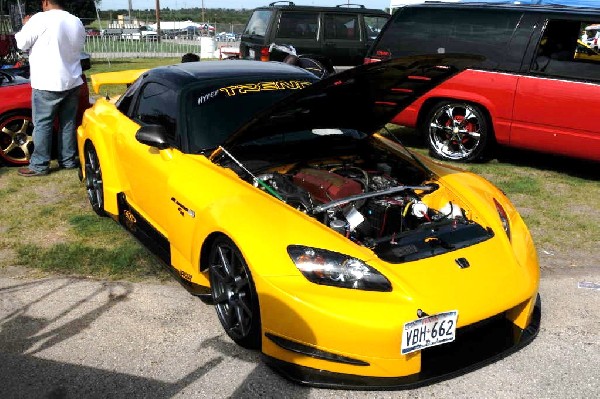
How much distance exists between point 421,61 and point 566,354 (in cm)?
182

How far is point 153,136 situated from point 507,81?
4.40 meters

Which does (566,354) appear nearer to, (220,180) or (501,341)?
(501,341)

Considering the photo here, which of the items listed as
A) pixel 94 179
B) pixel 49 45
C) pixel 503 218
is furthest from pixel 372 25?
pixel 503 218

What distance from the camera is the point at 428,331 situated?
2.70m

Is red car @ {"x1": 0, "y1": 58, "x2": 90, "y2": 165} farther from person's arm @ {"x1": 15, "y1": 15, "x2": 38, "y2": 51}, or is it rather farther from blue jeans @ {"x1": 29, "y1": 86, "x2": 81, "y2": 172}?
person's arm @ {"x1": 15, "y1": 15, "x2": 38, "y2": 51}

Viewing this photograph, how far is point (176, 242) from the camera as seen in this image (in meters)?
3.71

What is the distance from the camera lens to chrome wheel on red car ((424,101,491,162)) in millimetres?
6918

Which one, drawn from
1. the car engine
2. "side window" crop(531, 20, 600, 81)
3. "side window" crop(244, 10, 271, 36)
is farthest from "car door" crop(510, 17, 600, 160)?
"side window" crop(244, 10, 271, 36)

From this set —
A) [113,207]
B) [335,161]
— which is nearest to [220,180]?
[335,161]

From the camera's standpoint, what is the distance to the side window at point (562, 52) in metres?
6.32

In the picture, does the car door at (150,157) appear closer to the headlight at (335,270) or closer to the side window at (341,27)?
the headlight at (335,270)

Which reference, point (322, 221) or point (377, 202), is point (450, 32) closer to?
point (377, 202)

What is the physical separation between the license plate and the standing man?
197 inches

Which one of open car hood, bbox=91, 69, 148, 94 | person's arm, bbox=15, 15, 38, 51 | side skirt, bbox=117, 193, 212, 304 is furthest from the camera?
person's arm, bbox=15, 15, 38, 51
